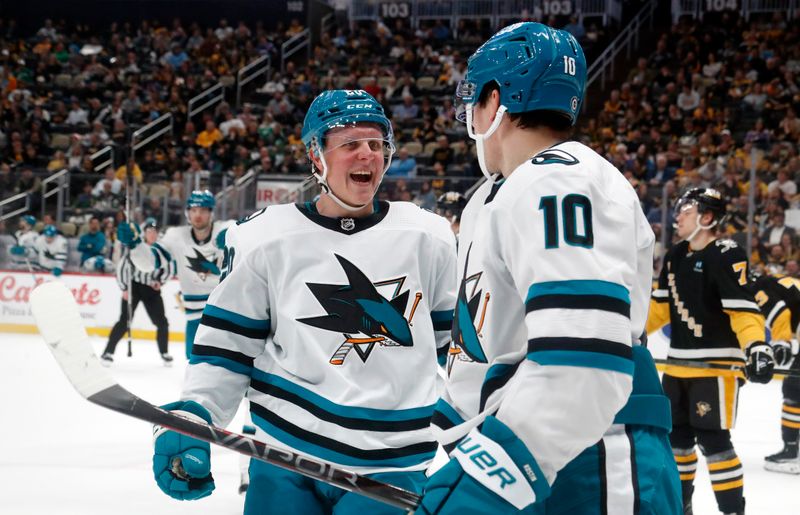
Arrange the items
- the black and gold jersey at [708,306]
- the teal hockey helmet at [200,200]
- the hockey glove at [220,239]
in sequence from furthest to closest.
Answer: the teal hockey helmet at [200,200] → the hockey glove at [220,239] → the black and gold jersey at [708,306]

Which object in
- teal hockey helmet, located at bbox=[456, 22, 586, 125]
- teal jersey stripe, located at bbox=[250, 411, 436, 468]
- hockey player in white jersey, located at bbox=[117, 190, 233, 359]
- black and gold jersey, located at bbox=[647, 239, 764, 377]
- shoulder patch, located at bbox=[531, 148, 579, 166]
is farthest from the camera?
hockey player in white jersey, located at bbox=[117, 190, 233, 359]

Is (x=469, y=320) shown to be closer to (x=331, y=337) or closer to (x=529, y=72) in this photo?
(x=529, y=72)

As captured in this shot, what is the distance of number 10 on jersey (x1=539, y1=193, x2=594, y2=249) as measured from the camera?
124 centimetres

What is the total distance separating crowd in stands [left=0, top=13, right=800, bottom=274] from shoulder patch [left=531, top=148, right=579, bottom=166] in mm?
7111

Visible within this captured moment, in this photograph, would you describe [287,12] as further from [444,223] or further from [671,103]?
[444,223]

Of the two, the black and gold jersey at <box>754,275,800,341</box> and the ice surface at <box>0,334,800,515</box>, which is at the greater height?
the black and gold jersey at <box>754,275,800,341</box>

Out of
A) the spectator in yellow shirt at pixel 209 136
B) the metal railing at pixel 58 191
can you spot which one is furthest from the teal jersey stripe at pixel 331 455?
the spectator in yellow shirt at pixel 209 136

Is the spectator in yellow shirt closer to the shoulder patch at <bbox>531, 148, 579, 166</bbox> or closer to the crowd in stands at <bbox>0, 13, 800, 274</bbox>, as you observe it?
the crowd in stands at <bbox>0, 13, 800, 274</bbox>

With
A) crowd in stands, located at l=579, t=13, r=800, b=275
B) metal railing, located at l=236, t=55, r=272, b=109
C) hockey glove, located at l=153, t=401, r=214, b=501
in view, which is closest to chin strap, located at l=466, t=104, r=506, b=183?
hockey glove, located at l=153, t=401, r=214, b=501

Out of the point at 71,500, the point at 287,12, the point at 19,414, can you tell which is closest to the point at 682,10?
the point at 287,12

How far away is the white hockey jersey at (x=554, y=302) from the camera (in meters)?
1.20

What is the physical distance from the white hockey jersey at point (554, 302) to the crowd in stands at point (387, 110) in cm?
708

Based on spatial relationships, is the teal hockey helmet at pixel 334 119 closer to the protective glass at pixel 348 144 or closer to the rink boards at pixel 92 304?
the protective glass at pixel 348 144

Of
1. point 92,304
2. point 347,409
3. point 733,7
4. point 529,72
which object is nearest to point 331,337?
point 347,409
